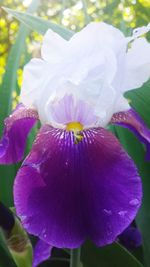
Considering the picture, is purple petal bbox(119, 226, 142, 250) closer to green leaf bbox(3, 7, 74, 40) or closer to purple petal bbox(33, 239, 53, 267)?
purple petal bbox(33, 239, 53, 267)

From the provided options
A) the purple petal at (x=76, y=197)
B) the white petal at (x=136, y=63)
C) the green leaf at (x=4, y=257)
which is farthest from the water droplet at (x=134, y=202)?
the green leaf at (x=4, y=257)

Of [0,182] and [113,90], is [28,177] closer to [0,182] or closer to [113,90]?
[113,90]

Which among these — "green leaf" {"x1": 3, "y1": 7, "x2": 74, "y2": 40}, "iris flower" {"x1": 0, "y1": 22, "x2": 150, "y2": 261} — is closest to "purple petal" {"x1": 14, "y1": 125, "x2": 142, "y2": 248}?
"iris flower" {"x1": 0, "y1": 22, "x2": 150, "y2": 261}

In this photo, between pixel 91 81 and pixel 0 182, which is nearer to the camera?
pixel 91 81

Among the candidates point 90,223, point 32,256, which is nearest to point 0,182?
point 32,256

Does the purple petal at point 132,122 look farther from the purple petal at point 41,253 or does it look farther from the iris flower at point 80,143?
the purple petal at point 41,253

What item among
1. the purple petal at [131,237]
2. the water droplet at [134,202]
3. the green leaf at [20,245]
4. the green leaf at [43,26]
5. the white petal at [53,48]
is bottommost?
the purple petal at [131,237]

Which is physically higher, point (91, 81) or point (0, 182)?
point (91, 81)
